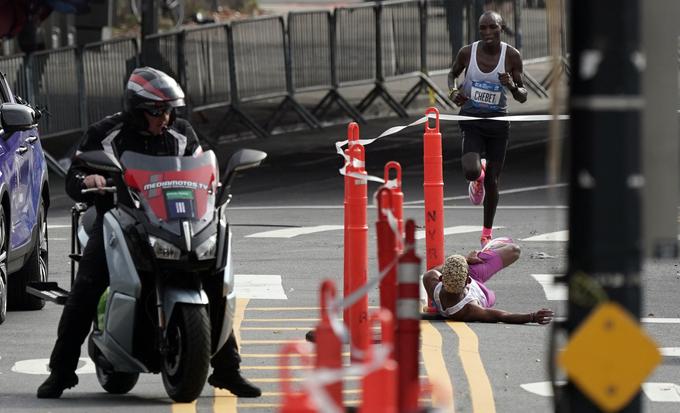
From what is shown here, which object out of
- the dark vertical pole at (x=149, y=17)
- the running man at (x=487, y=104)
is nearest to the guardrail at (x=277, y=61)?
the dark vertical pole at (x=149, y=17)

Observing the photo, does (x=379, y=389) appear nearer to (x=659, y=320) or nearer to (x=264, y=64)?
(x=659, y=320)

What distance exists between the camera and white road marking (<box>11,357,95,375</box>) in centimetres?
1027

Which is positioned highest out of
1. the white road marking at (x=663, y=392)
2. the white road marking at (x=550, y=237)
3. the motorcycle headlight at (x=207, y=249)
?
the motorcycle headlight at (x=207, y=249)

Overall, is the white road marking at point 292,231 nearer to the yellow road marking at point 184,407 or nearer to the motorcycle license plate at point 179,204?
the yellow road marking at point 184,407

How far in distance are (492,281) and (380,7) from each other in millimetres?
16374

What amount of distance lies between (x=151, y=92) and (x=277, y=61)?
19618mm

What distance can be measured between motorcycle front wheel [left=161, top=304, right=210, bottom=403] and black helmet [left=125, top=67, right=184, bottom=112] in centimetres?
103

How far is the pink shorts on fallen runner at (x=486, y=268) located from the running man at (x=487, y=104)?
2.72 metres

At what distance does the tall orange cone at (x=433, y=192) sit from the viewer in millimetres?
12109

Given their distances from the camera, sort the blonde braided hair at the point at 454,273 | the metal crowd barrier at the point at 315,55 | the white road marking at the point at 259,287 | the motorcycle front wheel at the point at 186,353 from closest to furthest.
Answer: the motorcycle front wheel at the point at 186,353, the blonde braided hair at the point at 454,273, the white road marking at the point at 259,287, the metal crowd barrier at the point at 315,55

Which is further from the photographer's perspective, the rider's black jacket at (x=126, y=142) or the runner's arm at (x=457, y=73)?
the runner's arm at (x=457, y=73)

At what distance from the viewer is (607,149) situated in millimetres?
5242

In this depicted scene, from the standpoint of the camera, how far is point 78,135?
89.5 feet

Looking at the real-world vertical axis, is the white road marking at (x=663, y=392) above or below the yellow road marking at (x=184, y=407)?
below
